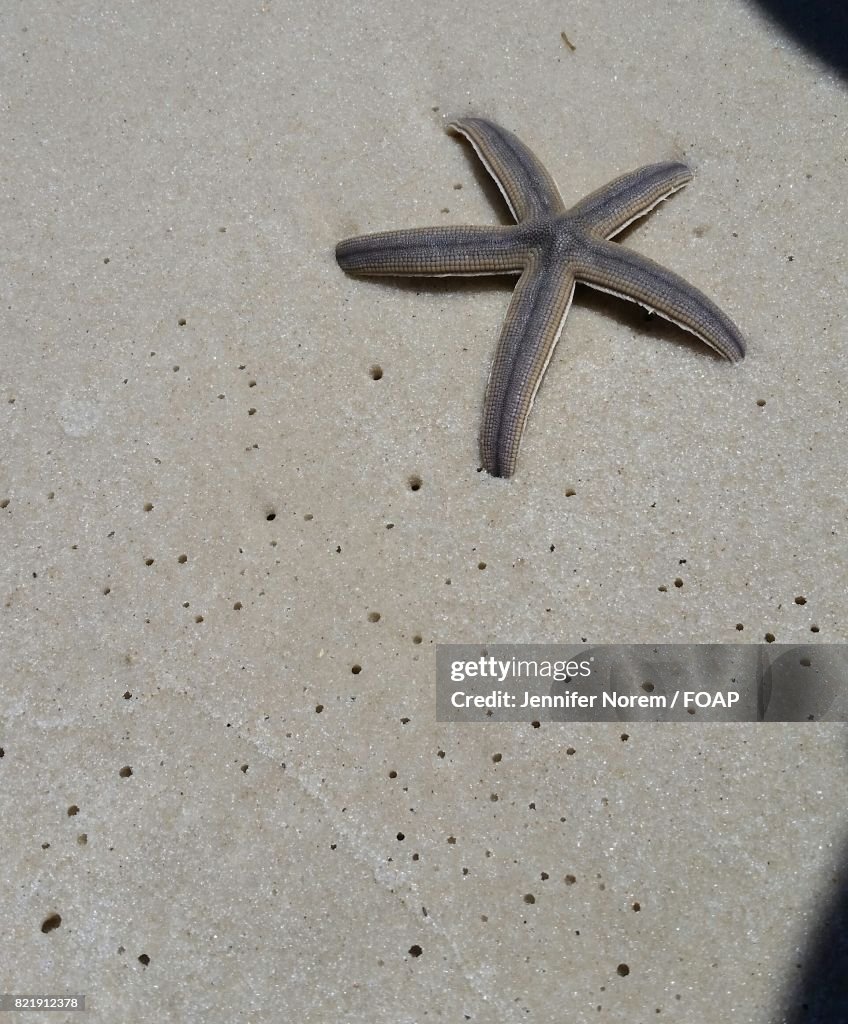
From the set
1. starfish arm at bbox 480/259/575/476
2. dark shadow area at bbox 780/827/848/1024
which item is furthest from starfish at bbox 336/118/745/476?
dark shadow area at bbox 780/827/848/1024

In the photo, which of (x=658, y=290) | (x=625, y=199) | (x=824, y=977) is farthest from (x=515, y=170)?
(x=824, y=977)

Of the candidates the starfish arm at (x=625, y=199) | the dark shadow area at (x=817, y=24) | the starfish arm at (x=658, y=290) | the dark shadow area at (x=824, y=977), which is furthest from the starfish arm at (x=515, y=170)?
the dark shadow area at (x=824, y=977)

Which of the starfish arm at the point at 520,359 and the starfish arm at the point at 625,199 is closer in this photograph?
the starfish arm at the point at 520,359

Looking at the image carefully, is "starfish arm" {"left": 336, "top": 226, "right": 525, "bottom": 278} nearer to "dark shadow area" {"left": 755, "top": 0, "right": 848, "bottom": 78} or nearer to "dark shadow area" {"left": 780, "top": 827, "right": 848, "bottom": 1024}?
"dark shadow area" {"left": 755, "top": 0, "right": 848, "bottom": 78}

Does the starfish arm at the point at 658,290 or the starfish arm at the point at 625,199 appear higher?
the starfish arm at the point at 625,199

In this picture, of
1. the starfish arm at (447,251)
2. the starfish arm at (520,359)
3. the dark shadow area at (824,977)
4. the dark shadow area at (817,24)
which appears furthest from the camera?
the dark shadow area at (817,24)

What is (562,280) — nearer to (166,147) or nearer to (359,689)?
(359,689)

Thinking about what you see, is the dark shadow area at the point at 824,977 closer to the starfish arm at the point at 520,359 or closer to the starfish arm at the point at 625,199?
the starfish arm at the point at 520,359
